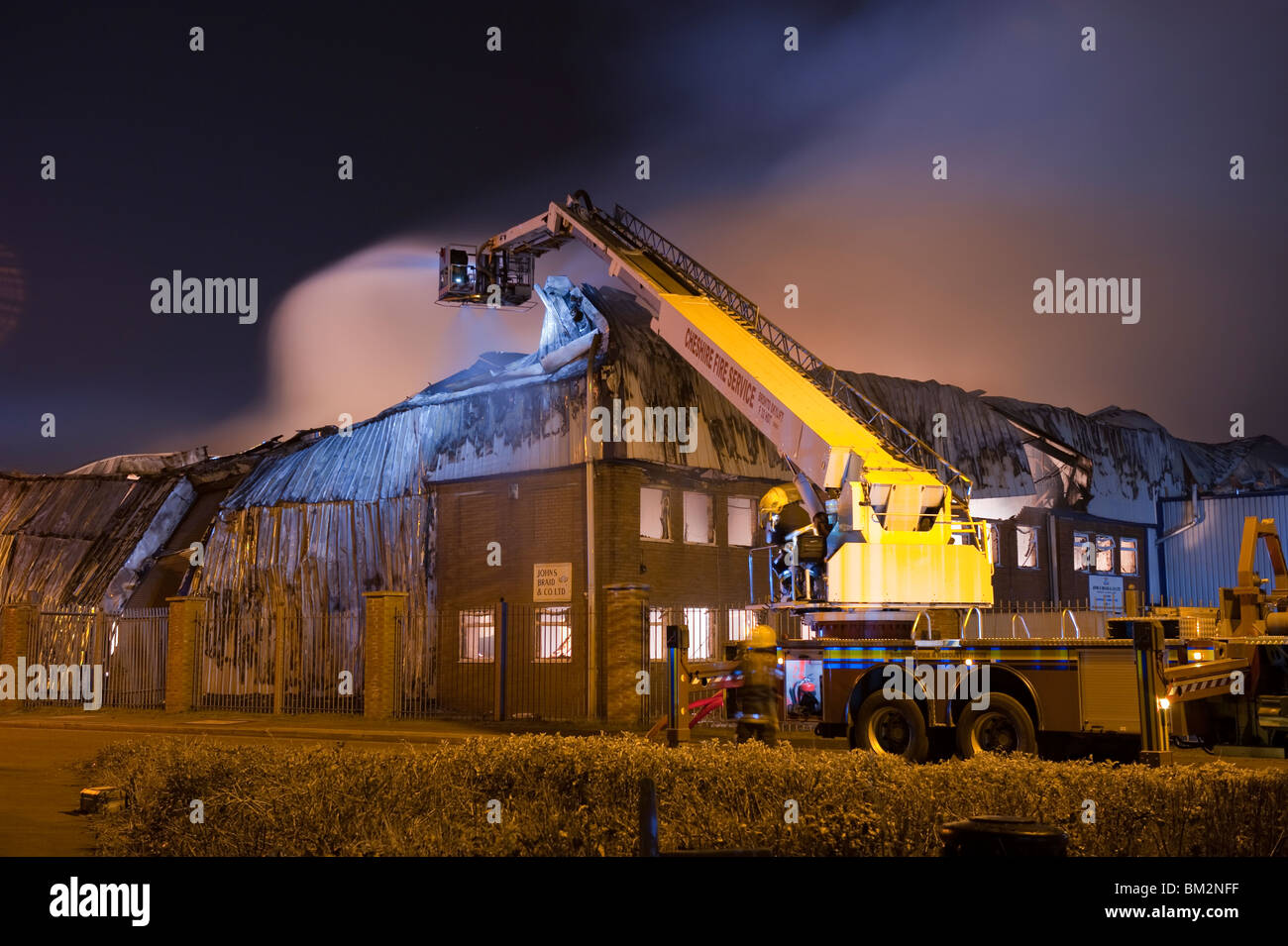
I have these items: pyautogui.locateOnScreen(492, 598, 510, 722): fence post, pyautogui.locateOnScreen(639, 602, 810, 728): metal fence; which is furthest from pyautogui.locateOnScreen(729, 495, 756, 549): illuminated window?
pyautogui.locateOnScreen(492, 598, 510, 722): fence post

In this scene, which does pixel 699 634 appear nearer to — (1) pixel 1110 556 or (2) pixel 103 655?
(2) pixel 103 655

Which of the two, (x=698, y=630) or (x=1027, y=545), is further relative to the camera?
(x=1027, y=545)

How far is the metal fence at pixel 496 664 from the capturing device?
26547mm

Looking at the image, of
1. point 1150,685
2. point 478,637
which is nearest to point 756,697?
point 1150,685

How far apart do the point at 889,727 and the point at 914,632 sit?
122 cm

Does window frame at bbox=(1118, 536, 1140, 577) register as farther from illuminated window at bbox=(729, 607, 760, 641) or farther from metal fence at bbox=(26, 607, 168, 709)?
metal fence at bbox=(26, 607, 168, 709)

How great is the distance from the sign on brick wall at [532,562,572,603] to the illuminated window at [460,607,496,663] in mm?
1593

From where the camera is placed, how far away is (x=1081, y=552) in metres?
39.2

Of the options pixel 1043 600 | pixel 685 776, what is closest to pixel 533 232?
pixel 1043 600

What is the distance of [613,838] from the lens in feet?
29.5

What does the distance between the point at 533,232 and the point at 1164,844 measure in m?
23.5

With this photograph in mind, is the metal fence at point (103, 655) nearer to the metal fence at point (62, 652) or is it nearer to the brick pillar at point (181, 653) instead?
the metal fence at point (62, 652)

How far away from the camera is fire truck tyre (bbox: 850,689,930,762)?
49.2 ft

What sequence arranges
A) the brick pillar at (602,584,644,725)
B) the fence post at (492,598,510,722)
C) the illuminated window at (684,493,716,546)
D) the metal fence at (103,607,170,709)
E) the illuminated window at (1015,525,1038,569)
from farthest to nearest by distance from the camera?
the illuminated window at (1015,525,1038,569), the metal fence at (103,607,170,709), the illuminated window at (684,493,716,546), the fence post at (492,598,510,722), the brick pillar at (602,584,644,725)
